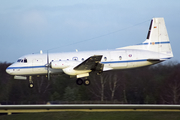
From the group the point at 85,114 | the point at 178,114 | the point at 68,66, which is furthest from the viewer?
the point at 85,114

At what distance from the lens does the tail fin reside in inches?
1048

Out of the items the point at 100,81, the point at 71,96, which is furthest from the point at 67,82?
the point at 100,81

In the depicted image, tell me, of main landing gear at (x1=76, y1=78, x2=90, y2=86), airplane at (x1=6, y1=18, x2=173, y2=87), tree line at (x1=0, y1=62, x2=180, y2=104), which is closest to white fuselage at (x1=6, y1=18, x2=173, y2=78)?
airplane at (x1=6, y1=18, x2=173, y2=87)

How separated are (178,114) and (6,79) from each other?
123 feet

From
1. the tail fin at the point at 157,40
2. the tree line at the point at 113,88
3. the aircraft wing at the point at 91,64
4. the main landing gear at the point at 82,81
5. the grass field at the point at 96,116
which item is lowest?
the grass field at the point at 96,116

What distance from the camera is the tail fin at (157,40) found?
26625 millimetres

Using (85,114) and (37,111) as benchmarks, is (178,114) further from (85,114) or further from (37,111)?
(37,111)

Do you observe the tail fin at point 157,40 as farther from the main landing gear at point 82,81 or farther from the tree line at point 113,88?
the tree line at point 113,88

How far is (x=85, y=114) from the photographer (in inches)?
1400

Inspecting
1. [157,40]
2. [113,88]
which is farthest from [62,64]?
[113,88]

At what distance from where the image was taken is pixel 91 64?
24.1m

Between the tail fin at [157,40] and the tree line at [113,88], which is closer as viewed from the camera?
the tail fin at [157,40]

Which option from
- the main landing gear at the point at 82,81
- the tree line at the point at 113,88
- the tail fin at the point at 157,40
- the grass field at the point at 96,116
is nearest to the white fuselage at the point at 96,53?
the tail fin at the point at 157,40

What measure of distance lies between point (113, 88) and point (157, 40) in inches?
986
